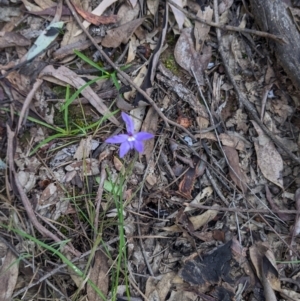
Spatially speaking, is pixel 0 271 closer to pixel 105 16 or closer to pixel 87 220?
pixel 87 220

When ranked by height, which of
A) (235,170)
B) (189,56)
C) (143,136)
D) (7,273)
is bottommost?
(7,273)

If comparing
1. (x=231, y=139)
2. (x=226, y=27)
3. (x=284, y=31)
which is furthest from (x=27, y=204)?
(x=284, y=31)

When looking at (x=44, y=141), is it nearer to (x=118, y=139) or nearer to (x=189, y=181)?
(x=118, y=139)

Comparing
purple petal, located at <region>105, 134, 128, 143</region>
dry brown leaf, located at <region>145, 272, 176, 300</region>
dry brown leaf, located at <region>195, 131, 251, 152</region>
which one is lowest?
dry brown leaf, located at <region>145, 272, 176, 300</region>

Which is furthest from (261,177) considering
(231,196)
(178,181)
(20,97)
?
(20,97)

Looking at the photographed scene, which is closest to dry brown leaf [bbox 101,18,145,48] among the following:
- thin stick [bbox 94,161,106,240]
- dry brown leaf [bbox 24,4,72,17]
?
dry brown leaf [bbox 24,4,72,17]

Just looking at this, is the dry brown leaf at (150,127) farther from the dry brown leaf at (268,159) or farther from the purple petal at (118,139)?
the dry brown leaf at (268,159)

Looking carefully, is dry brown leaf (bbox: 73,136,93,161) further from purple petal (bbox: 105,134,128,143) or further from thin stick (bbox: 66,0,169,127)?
thin stick (bbox: 66,0,169,127)
